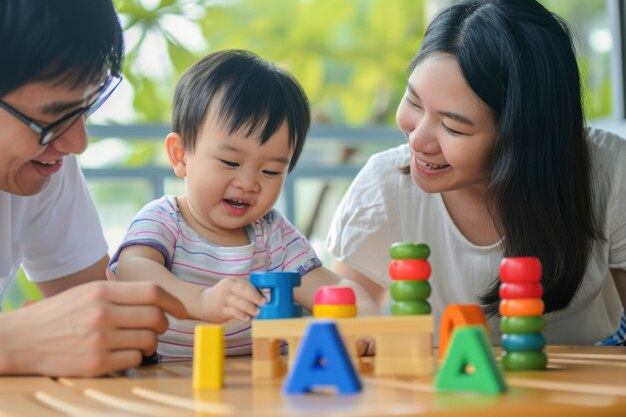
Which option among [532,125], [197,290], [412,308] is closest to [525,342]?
[412,308]

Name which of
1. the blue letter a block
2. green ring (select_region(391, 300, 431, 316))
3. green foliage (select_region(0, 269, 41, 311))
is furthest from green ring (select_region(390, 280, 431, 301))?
green foliage (select_region(0, 269, 41, 311))

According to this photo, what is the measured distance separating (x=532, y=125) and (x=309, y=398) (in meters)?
0.90

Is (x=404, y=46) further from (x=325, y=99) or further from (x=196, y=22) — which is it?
(x=196, y=22)

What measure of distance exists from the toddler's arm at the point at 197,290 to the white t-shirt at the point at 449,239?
1.84ft

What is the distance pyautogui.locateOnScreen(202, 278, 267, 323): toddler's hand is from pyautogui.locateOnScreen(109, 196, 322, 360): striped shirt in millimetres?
238

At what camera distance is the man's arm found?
5.69 ft

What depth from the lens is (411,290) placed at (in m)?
1.03

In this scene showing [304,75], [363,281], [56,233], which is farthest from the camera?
[304,75]

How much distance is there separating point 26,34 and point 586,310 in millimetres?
1266

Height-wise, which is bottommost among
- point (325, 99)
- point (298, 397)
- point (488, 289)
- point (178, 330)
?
point (298, 397)

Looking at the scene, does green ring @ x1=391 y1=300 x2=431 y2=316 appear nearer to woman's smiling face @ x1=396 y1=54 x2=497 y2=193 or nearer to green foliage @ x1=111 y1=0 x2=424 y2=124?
woman's smiling face @ x1=396 y1=54 x2=497 y2=193

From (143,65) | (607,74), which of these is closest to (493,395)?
(607,74)

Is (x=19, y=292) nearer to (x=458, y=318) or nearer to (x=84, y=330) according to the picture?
(x=84, y=330)

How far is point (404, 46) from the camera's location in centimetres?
458
